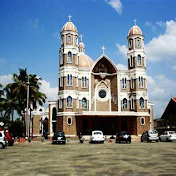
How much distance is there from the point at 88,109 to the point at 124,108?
272 inches

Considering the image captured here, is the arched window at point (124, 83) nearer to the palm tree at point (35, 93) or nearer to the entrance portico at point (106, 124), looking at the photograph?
the entrance portico at point (106, 124)

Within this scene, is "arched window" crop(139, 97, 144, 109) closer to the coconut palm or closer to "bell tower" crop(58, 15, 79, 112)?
"bell tower" crop(58, 15, 79, 112)

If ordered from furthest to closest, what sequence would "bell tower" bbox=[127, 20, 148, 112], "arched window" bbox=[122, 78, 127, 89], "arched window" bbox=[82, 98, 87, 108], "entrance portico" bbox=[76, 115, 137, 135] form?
"arched window" bbox=[122, 78, 127, 89] < "arched window" bbox=[82, 98, 87, 108] < "bell tower" bbox=[127, 20, 148, 112] < "entrance portico" bbox=[76, 115, 137, 135]

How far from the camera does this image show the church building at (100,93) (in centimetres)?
4541

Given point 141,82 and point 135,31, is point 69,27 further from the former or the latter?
point 141,82

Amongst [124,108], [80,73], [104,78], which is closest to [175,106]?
[124,108]

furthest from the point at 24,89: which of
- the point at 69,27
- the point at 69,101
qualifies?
the point at 69,27

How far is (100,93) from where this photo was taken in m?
49.9

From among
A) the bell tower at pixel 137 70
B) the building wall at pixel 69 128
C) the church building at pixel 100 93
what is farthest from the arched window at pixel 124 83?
the building wall at pixel 69 128

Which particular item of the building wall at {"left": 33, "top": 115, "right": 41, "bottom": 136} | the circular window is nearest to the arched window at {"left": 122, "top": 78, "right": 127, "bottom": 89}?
the circular window

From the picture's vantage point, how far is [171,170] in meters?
9.63

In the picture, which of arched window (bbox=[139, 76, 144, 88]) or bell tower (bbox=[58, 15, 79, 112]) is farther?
arched window (bbox=[139, 76, 144, 88])

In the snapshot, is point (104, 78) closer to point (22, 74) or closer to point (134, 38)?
point (134, 38)

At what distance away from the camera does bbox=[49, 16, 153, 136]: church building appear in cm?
4541
